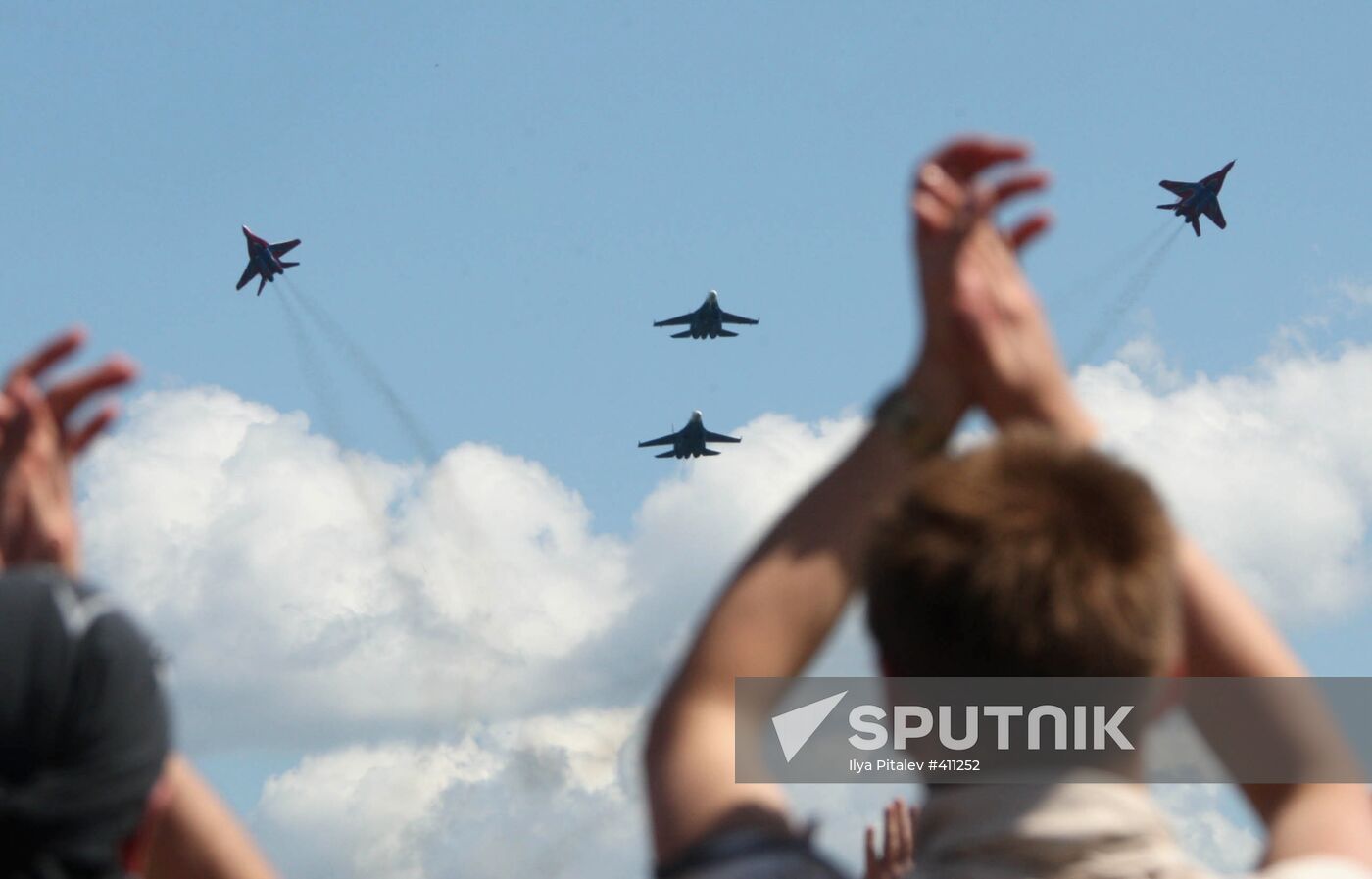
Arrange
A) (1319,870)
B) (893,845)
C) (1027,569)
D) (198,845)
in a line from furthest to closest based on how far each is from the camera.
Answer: (893,845) < (198,845) < (1319,870) < (1027,569)

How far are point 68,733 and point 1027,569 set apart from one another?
2343mm

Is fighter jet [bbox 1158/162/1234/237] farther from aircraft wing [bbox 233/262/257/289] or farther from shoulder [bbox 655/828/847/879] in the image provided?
shoulder [bbox 655/828/847/879]

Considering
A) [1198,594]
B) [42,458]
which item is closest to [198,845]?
[42,458]

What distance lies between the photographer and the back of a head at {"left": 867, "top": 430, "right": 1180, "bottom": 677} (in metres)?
3.16

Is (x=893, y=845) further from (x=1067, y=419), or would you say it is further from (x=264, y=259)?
(x=264, y=259)

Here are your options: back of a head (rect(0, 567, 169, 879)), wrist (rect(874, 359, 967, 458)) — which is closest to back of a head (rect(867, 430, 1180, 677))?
wrist (rect(874, 359, 967, 458))

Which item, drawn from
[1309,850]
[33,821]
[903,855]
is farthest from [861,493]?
[903,855]

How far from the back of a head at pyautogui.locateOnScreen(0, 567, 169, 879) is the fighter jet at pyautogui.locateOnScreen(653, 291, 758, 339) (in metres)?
69.8

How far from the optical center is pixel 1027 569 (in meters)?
3.15

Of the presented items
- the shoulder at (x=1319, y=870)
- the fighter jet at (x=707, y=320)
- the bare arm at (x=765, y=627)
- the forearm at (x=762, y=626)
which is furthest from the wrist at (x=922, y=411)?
the fighter jet at (x=707, y=320)

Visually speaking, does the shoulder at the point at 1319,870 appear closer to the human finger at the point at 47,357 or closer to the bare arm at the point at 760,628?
the bare arm at the point at 760,628

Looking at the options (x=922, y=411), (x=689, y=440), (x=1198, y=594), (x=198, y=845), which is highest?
(x=689, y=440)

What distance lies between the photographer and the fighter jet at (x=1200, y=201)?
72875 millimetres

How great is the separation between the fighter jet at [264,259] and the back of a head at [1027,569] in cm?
7379
